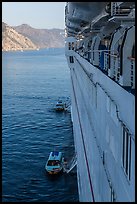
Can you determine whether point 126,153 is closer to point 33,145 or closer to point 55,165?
point 55,165

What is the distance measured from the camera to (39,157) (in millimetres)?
27938

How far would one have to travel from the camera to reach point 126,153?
502cm

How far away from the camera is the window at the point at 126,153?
4758 mm

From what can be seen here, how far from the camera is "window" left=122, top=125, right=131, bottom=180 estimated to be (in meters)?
4.76

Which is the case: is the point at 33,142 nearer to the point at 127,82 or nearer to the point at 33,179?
the point at 33,179

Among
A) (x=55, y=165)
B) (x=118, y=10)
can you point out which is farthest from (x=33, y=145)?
(x=118, y=10)

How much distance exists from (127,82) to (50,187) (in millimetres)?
17910

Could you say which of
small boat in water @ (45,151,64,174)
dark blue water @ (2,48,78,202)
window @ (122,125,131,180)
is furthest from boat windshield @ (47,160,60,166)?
window @ (122,125,131,180)

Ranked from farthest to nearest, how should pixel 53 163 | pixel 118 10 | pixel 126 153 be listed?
pixel 53 163 → pixel 118 10 → pixel 126 153

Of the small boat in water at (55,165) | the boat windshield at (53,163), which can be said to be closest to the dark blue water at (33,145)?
the small boat in water at (55,165)

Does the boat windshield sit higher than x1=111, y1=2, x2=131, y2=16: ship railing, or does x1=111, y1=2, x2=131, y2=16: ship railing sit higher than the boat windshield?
x1=111, y1=2, x2=131, y2=16: ship railing

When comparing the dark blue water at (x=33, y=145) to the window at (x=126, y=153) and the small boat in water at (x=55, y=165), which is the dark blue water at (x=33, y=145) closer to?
the small boat in water at (x=55, y=165)

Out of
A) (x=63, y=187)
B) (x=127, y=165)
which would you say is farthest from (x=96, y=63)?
(x=63, y=187)

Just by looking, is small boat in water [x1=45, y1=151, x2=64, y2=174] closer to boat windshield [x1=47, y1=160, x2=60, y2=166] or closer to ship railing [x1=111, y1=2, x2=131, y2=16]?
boat windshield [x1=47, y1=160, x2=60, y2=166]
